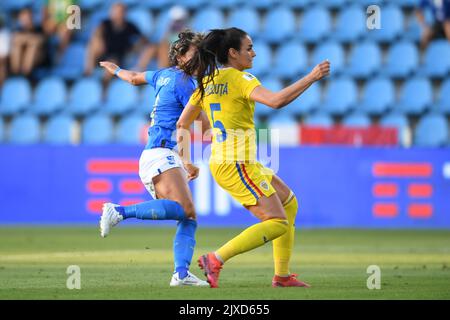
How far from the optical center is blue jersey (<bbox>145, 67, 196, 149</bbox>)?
8.66 meters

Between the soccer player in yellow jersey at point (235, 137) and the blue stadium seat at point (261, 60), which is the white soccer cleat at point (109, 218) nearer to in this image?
the soccer player in yellow jersey at point (235, 137)

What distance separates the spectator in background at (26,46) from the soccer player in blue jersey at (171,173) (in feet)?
38.2

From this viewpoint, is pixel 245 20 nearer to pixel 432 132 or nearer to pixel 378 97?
pixel 378 97

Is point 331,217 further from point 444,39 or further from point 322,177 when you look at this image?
point 444,39

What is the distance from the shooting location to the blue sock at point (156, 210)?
27.4 feet

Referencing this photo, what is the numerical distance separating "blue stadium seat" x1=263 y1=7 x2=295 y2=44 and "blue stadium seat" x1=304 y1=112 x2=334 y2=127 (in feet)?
7.24

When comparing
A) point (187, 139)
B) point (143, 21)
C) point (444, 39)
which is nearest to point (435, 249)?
point (187, 139)

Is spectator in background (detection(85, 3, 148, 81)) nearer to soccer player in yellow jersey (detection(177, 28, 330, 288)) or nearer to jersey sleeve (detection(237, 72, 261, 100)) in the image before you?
soccer player in yellow jersey (detection(177, 28, 330, 288))

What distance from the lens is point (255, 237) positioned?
313 inches

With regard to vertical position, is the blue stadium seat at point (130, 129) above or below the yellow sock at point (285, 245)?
above

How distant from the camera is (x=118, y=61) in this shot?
1969 centimetres

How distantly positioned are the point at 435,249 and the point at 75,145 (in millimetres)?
6957

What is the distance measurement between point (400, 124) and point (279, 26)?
3.71 metres

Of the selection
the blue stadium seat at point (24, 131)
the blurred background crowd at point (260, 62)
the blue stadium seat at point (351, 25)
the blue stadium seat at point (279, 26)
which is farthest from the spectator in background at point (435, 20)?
the blue stadium seat at point (24, 131)
